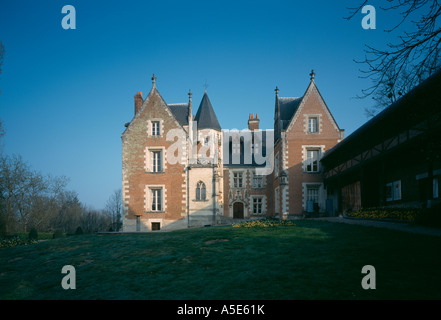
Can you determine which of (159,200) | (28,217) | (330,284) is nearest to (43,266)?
(330,284)

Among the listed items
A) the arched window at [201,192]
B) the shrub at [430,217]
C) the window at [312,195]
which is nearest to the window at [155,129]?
the arched window at [201,192]

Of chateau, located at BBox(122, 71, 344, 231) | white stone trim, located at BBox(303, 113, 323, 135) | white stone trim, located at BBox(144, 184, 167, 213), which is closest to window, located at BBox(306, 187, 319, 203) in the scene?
chateau, located at BBox(122, 71, 344, 231)

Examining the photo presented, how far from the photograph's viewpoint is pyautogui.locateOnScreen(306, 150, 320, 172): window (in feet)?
88.5

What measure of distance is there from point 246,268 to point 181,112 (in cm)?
2332

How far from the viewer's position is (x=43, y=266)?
9.99 m

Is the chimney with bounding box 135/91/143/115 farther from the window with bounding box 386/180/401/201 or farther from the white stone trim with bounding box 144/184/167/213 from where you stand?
the window with bounding box 386/180/401/201

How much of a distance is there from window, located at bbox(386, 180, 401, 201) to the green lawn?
8566 millimetres

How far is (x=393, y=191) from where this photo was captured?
18891 mm

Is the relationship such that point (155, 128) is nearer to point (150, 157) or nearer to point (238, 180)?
point (150, 157)

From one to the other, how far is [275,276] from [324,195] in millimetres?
21077

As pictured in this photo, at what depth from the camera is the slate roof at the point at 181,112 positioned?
1141 inches

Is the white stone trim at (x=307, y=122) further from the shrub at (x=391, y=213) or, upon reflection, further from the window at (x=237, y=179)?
the shrub at (x=391, y=213)

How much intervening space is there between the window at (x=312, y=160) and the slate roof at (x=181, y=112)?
11078 mm
